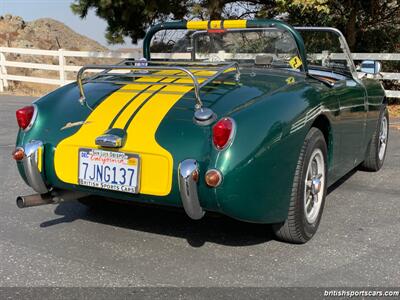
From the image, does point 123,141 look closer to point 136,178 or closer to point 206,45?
point 136,178

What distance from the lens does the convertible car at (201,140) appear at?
9.24 feet

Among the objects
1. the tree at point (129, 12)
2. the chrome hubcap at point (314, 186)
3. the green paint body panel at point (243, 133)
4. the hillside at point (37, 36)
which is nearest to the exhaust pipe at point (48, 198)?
the green paint body panel at point (243, 133)

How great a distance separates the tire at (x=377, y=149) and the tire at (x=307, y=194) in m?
1.63

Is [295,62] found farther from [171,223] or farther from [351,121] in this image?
[171,223]

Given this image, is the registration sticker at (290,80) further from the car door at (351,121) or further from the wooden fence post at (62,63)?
the wooden fence post at (62,63)

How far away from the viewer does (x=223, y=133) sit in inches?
110

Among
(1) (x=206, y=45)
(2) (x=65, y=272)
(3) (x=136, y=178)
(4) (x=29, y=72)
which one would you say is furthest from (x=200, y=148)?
(4) (x=29, y=72)

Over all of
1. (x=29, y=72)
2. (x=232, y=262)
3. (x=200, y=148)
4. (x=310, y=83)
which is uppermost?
(x=310, y=83)

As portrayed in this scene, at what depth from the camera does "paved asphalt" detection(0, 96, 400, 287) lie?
9.28 ft

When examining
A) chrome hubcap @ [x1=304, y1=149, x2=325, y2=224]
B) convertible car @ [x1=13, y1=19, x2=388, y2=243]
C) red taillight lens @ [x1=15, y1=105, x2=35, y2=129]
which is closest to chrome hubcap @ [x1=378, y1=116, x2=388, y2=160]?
convertible car @ [x1=13, y1=19, x2=388, y2=243]

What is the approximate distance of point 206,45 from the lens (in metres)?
4.84

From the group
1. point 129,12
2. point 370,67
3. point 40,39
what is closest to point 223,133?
point 370,67

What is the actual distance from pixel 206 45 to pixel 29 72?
21795mm

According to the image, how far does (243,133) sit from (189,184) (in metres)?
0.40
